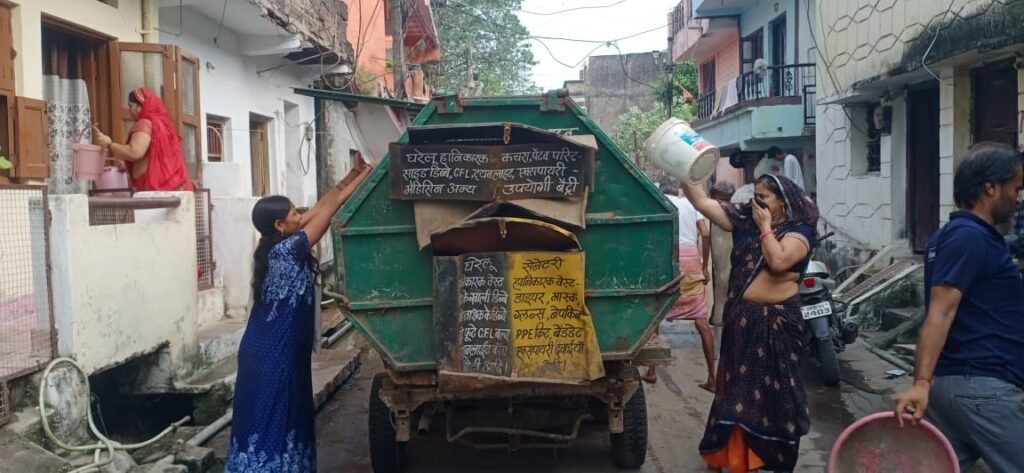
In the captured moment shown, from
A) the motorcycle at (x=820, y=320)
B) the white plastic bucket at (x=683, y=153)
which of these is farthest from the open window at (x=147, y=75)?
the motorcycle at (x=820, y=320)

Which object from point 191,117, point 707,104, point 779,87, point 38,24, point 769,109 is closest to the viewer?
point 38,24

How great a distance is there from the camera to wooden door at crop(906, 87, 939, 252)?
416 inches

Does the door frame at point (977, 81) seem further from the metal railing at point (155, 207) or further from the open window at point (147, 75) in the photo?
the open window at point (147, 75)

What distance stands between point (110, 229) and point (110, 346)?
28.5 inches

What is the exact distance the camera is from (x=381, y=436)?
16.1 ft

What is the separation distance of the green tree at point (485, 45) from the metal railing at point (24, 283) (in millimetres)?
24830

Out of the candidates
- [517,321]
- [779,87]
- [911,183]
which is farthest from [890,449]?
[779,87]

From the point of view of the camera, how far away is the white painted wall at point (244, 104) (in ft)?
29.1

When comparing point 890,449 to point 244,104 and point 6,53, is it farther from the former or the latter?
point 244,104

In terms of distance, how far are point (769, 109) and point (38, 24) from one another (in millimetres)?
11475

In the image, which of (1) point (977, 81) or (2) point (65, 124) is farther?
(1) point (977, 81)

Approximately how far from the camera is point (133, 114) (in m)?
7.30

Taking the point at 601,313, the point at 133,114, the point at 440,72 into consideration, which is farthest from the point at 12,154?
the point at 440,72

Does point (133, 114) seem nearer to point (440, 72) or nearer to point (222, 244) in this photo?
point (222, 244)
